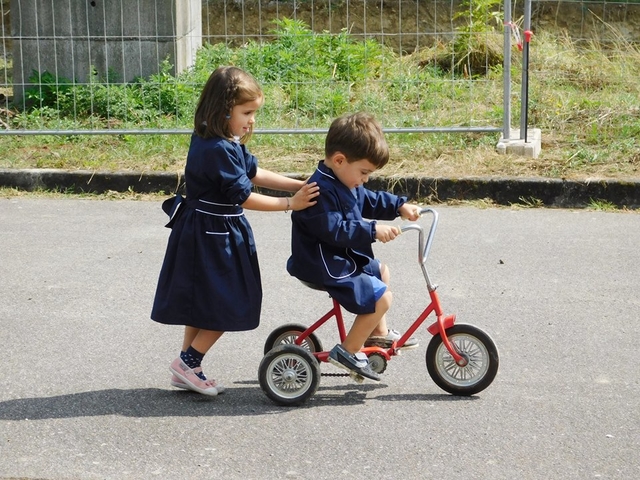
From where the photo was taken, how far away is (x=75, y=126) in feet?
30.0

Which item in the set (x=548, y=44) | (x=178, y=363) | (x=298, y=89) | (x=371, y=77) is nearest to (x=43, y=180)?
(x=298, y=89)

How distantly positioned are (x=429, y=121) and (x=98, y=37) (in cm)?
328

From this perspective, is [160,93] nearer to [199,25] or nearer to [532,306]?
[199,25]

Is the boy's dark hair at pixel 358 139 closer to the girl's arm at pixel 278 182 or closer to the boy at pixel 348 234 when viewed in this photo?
the boy at pixel 348 234

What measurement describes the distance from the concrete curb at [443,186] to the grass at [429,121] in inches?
4.9

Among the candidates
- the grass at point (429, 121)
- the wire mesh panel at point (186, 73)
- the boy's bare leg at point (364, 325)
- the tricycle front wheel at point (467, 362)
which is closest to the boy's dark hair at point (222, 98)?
the boy's bare leg at point (364, 325)

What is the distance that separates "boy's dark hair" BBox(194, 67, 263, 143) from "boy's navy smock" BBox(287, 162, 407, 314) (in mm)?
406

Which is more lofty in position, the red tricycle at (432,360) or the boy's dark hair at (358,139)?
the boy's dark hair at (358,139)

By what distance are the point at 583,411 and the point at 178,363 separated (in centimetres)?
163

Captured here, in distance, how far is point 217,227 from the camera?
13.9 ft

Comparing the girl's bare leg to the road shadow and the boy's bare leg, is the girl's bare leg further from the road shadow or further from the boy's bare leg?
the boy's bare leg

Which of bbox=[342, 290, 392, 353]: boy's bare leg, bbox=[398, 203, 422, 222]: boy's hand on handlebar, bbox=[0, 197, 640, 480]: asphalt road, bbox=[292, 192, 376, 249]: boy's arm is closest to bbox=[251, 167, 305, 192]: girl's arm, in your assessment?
bbox=[292, 192, 376, 249]: boy's arm

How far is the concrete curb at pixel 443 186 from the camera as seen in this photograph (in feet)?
25.1

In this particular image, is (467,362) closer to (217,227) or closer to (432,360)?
(432,360)
